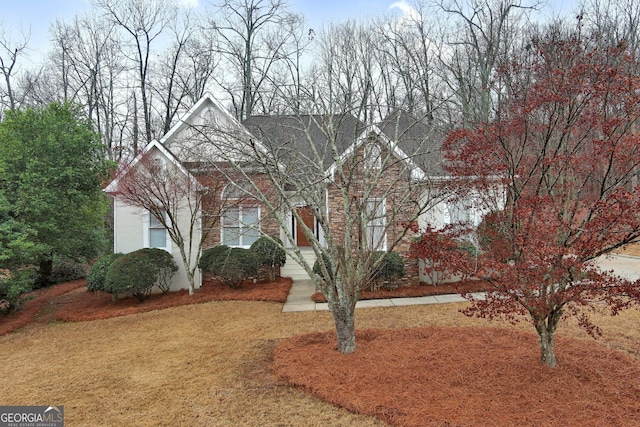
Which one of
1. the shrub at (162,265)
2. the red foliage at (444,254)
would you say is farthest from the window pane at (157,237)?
the red foliage at (444,254)

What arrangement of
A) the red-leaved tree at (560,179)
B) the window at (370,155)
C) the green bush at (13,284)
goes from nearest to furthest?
the red-leaved tree at (560,179), the window at (370,155), the green bush at (13,284)

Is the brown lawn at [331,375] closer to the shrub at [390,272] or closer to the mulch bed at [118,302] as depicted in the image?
the mulch bed at [118,302]

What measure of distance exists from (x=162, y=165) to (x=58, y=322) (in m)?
4.54

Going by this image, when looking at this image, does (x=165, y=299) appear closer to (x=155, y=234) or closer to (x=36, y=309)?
(x=155, y=234)

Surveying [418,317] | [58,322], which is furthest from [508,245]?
[58,322]

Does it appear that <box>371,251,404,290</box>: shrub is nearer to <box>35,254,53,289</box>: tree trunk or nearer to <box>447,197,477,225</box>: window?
<box>447,197,477,225</box>: window

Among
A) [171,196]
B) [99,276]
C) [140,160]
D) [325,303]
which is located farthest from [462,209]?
[99,276]

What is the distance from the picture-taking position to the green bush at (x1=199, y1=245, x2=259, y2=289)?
10719mm

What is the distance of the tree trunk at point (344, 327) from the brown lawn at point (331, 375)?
0.16 m

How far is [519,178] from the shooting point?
474cm

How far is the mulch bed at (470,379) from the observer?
3.92 m

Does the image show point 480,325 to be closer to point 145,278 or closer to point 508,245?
point 508,245

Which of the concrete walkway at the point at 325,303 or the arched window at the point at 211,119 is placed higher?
the arched window at the point at 211,119

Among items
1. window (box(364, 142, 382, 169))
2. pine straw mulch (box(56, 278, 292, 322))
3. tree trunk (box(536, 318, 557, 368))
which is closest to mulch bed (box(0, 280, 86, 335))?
pine straw mulch (box(56, 278, 292, 322))
